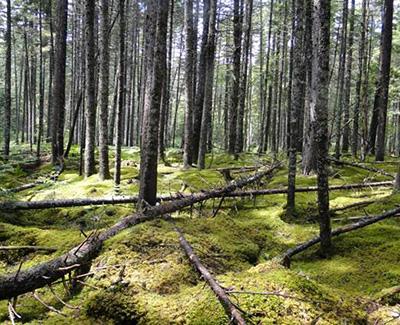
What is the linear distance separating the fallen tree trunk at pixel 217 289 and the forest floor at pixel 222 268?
0.06 m

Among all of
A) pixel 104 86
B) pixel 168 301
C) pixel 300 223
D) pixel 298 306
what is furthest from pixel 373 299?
pixel 104 86

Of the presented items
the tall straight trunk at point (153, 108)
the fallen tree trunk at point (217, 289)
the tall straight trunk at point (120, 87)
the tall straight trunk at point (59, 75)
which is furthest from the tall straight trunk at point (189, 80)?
the fallen tree trunk at point (217, 289)

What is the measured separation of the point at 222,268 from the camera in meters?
4.50

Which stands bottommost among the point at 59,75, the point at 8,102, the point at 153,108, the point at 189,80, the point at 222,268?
the point at 222,268

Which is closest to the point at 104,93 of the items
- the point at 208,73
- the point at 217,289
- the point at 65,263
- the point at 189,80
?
the point at 189,80

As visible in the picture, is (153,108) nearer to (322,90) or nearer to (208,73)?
(322,90)

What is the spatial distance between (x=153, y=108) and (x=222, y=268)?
2.40m

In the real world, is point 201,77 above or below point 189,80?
above

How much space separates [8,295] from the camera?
Answer: 11.3 feet

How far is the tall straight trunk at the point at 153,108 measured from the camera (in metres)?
5.48

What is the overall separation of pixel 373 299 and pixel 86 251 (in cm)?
302

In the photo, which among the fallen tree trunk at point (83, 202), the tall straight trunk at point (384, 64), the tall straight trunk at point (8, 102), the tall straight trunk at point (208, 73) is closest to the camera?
the fallen tree trunk at point (83, 202)

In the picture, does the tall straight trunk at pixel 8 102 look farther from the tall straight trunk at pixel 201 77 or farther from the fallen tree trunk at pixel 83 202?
the fallen tree trunk at pixel 83 202

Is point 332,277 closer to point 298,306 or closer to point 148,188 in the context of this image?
point 298,306
